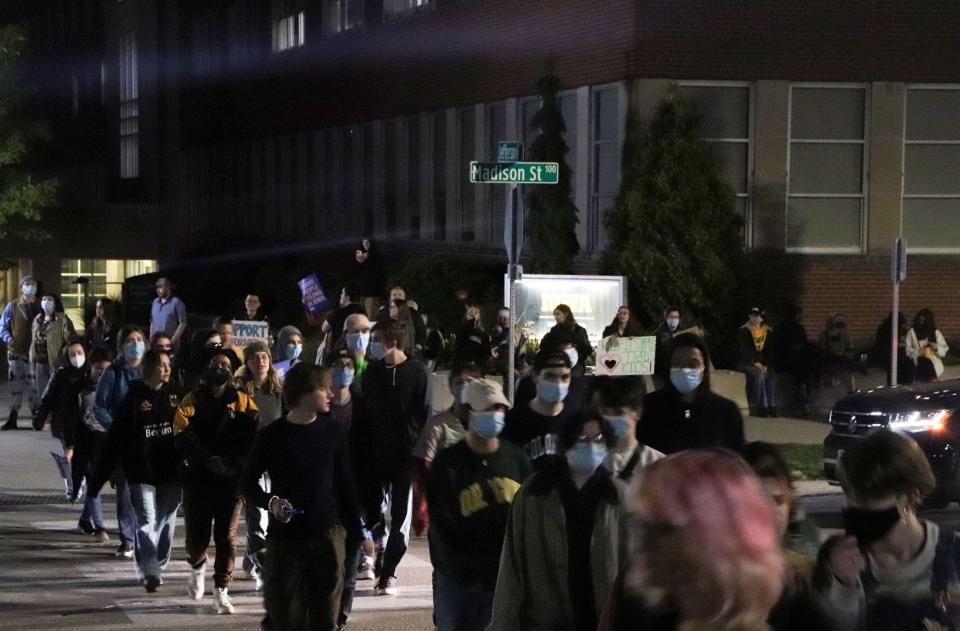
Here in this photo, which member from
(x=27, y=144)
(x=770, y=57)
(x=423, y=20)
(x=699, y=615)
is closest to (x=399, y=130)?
(x=423, y=20)

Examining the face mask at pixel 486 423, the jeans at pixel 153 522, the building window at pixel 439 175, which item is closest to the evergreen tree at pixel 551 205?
the building window at pixel 439 175

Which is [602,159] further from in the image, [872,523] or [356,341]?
[872,523]

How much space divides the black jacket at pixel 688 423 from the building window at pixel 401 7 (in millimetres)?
26044

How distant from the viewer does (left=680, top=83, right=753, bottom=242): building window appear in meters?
25.6

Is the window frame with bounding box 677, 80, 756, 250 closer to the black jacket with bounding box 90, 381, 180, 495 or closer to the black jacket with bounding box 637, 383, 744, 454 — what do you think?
the black jacket with bounding box 90, 381, 180, 495

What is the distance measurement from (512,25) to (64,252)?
3267cm

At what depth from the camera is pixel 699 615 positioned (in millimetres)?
3070

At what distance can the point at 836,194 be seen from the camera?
26.2 metres

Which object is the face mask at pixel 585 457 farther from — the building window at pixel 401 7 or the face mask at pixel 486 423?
the building window at pixel 401 7

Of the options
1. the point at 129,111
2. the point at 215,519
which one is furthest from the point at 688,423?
the point at 129,111

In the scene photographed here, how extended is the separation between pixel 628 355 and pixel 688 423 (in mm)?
7808

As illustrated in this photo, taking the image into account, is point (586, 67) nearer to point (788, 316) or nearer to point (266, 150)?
point (788, 316)

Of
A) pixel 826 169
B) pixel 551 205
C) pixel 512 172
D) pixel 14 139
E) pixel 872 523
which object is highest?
pixel 14 139

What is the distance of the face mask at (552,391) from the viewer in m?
7.84
